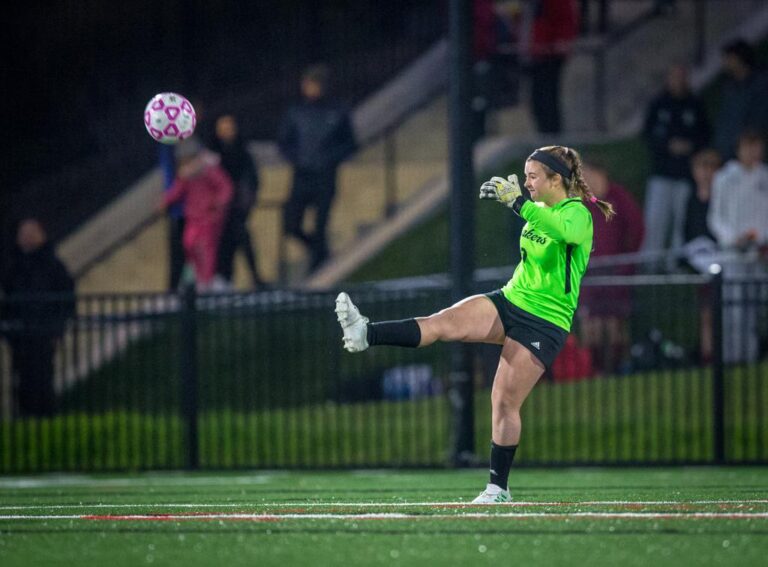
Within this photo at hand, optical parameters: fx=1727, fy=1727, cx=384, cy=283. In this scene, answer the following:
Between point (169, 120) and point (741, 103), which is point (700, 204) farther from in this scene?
point (169, 120)

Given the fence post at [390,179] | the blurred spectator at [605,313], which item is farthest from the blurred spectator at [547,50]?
the blurred spectator at [605,313]

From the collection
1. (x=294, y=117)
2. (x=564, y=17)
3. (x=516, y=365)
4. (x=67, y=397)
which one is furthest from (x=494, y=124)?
(x=516, y=365)

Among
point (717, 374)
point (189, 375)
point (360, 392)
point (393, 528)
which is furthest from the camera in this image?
point (360, 392)

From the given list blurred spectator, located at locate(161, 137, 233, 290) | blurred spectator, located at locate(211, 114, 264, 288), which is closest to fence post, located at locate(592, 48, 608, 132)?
blurred spectator, located at locate(211, 114, 264, 288)

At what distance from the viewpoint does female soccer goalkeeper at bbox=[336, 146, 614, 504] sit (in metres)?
10.1

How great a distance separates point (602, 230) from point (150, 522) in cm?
974

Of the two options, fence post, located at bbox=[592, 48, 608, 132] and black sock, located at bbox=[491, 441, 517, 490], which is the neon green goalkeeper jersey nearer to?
black sock, located at bbox=[491, 441, 517, 490]

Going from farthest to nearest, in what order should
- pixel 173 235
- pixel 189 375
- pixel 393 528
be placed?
pixel 173 235 → pixel 189 375 → pixel 393 528

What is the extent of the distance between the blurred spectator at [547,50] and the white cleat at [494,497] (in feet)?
37.6

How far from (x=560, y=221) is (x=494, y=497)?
1665 millimetres

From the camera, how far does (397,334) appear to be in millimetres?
10203

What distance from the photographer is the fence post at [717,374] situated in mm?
15336

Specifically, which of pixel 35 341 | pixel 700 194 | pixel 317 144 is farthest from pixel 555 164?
pixel 317 144

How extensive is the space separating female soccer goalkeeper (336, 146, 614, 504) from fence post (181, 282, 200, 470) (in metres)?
5.65
